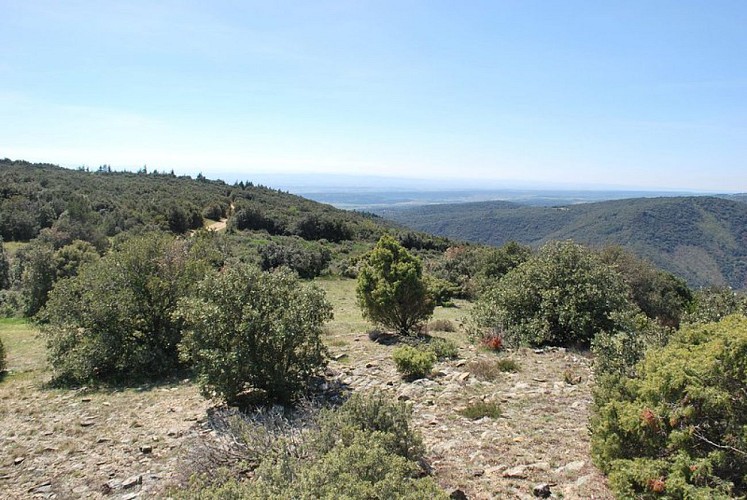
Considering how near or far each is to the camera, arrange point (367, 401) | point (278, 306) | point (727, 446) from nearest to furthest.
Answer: point (727, 446)
point (367, 401)
point (278, 306)

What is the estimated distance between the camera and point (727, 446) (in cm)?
439

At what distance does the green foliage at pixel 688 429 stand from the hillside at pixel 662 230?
9801cm

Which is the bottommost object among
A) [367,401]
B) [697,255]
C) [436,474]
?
[697,255]

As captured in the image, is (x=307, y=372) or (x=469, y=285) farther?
(x=469, y=285)

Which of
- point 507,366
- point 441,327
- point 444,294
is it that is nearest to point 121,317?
point 507,366

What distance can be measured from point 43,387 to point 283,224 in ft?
162

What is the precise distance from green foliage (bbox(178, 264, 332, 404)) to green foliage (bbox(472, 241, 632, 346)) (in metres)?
6.14

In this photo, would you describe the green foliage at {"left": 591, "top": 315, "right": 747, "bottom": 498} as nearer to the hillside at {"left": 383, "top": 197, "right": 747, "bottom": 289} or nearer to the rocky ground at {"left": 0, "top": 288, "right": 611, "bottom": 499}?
the rocky ground at {"left": 0, "top": 288, "right": 611, "bottom": 499}

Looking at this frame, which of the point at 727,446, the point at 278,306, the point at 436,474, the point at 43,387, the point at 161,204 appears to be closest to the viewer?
the point at 727,446

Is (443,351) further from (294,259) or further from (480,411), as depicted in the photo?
Answer: (294,259)

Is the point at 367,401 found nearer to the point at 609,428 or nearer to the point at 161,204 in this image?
the point at 609,428

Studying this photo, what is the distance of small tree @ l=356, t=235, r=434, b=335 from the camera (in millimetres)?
14656

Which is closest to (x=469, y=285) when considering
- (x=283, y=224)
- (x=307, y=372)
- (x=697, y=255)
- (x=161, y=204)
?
(x=307, y=372)

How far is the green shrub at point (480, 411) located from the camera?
7.81 m
